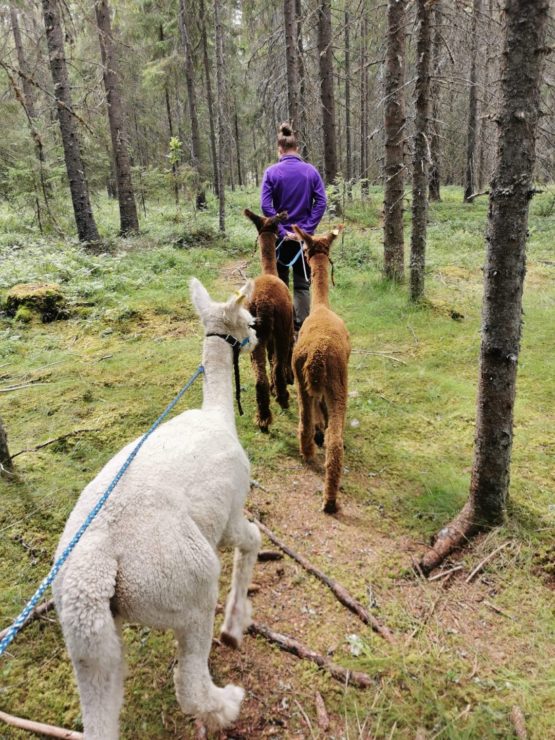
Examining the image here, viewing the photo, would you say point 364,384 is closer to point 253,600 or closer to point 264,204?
point 264,204

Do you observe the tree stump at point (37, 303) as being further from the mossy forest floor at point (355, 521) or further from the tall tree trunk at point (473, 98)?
the tall tree trunk at point (473, 98)

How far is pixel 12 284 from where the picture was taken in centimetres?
917

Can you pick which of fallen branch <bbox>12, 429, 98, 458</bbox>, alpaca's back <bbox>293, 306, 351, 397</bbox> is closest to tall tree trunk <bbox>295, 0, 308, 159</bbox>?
alpaca's back <bbox>293, 306, 351, 397</bbox>

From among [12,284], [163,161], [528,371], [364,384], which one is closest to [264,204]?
[364,384]

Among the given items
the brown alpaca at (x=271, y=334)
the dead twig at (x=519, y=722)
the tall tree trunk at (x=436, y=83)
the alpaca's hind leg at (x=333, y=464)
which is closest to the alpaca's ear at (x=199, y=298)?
the alpaca's hind leg at (x=333, y=464)

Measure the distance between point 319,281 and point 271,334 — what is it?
773mm

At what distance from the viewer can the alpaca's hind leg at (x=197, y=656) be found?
1.91 metres

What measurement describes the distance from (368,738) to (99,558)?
1539 millimetres

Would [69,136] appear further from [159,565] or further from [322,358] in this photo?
[159,565]

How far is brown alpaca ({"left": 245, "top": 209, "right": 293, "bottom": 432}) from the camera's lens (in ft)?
15.6

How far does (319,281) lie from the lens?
4.67m

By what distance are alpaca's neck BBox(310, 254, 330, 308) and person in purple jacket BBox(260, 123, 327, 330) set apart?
96 centimetres

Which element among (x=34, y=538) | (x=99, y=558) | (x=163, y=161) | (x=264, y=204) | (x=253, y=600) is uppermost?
(x=163, y=161)

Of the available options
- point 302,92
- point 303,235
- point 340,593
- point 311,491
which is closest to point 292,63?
point 302,92
